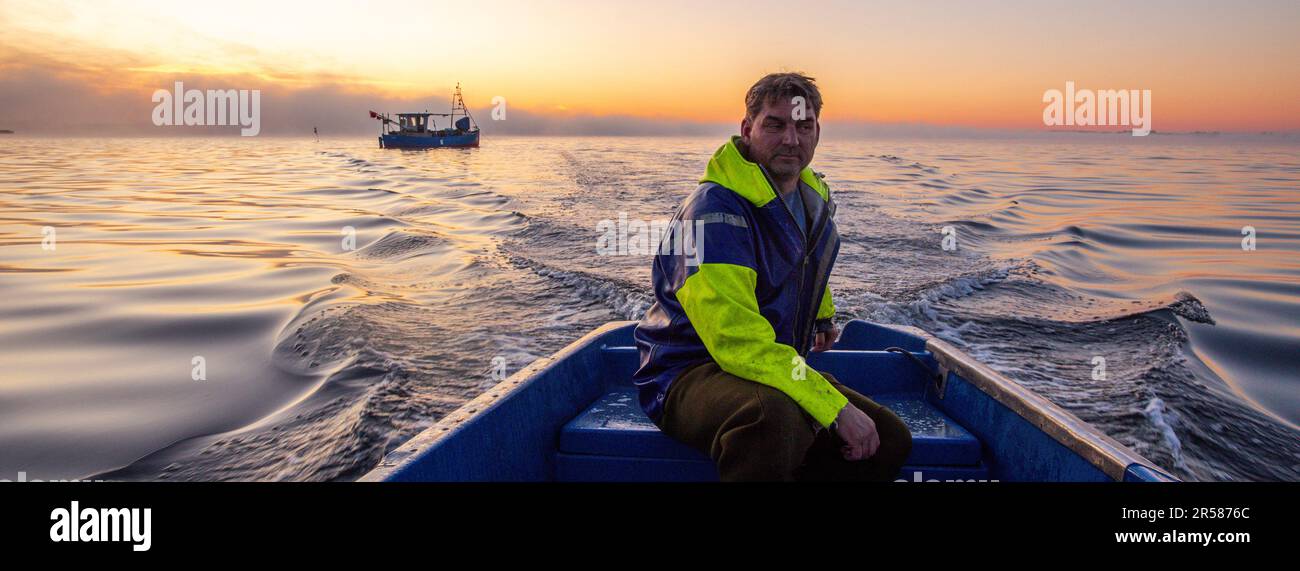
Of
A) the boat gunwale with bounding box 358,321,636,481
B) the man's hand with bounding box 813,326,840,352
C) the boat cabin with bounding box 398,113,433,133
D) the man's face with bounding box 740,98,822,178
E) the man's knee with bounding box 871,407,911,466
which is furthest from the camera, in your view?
the boat cabin with bounding box 398,113,433,133

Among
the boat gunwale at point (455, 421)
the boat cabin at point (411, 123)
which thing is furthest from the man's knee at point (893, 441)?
the boat cabin at point (411, 123)

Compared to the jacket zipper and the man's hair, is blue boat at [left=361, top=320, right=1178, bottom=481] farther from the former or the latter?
the man's hair

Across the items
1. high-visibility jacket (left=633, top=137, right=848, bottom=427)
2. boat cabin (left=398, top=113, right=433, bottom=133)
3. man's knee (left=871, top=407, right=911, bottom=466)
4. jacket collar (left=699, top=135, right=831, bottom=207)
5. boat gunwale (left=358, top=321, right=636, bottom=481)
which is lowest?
man's knee (left=871, top=407, right=911, bottom=466)

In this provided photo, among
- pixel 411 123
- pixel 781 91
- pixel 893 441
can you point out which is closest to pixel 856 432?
pixel 893 441

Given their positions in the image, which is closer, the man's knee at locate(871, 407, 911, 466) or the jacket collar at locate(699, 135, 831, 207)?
the jacket collar at locate(699, 135, 831, 207)

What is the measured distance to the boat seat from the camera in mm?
2822

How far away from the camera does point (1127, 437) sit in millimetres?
4523

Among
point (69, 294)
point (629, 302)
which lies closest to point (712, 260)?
point (629, 302)

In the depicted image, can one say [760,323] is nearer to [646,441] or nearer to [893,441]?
[893,441]

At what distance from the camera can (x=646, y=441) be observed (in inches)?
112

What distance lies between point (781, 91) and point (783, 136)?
0.16m

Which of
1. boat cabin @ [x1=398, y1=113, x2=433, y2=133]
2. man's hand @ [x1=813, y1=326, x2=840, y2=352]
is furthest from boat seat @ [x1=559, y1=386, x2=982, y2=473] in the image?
boat cabin @ [x1=398, y1=113, x2=433, y2=133]

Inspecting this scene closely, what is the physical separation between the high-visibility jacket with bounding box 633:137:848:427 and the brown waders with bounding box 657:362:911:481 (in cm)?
5
